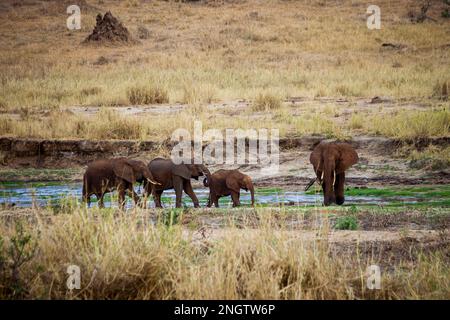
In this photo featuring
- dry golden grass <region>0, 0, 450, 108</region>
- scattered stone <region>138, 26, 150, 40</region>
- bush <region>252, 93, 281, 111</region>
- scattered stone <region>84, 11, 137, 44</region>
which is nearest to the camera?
bush <region>252, 93, 281, 111</region>

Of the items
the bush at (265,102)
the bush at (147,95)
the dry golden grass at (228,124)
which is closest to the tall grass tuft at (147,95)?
the bush at (147,95)

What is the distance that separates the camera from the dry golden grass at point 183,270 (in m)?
6.48

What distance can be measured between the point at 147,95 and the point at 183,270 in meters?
17.2

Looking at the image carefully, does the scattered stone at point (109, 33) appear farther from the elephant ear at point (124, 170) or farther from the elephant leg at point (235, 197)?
the elephant ear at point (124, 170)

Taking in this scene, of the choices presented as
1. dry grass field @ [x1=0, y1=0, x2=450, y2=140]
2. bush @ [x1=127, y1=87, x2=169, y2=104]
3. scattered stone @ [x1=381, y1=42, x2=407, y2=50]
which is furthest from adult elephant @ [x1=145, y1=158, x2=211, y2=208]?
scattered stone @ [x1=381, y1=42, x2=407, y2=50]

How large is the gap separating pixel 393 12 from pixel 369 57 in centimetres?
1289

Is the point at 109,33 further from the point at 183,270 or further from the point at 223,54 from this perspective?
the point at 183,270

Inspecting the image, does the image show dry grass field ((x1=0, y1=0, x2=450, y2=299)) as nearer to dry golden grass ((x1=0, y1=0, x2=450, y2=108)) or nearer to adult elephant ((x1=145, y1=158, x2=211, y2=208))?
dry golden grass ((x1=0, y1=0, x2=450, y2=108))

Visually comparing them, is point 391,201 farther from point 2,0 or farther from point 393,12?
point 2,0

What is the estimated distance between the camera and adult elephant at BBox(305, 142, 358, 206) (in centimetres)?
1269

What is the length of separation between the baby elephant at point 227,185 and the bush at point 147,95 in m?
9.80

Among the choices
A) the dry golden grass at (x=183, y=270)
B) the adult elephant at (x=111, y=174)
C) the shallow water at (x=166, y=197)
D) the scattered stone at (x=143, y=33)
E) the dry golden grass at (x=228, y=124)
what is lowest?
the shallow water at (x=166, y=197)

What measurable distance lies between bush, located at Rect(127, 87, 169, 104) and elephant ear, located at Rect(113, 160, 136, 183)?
35.1ft
